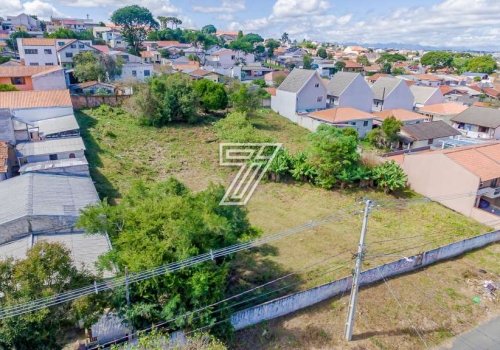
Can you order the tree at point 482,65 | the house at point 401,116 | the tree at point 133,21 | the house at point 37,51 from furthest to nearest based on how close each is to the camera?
1. the tree at point 482,65
2. the tree at point 133,21
3. the house at point 37,51
4. the house at point 401,116

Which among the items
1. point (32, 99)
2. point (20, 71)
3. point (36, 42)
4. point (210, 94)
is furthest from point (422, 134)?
point (36, 42)

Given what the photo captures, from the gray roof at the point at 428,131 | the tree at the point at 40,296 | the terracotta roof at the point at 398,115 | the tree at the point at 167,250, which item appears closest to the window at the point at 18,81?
the tree at the point at 167,250

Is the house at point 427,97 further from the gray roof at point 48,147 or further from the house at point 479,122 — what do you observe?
the gray roof at point 48,147

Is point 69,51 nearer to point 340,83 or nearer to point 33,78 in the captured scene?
point 33,78

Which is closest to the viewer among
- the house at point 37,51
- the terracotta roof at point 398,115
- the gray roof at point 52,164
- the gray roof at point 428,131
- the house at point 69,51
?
the gray roof at point 52,164

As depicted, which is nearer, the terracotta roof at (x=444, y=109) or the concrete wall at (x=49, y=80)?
the concrete wall at (x=49, y=80)

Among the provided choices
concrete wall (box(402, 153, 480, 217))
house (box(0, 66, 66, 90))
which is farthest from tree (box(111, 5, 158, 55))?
concrete wall (box(402, 153, 480, 217))

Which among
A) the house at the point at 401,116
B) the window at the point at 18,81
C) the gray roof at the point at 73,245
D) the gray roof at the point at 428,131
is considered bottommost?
the gray roof at the point at 73,245

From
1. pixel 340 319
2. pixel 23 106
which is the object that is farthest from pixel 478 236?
pixel 23 106
